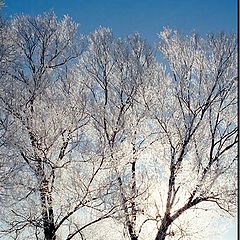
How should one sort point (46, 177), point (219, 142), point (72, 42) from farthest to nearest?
point (72, 42)
point (219, 142)
point (46, 177)

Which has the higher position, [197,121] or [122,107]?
[122,107]

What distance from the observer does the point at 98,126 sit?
4.32 meters

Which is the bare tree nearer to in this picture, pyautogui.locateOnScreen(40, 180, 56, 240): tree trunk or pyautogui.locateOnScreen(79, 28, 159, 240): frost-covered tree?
pyautogui.locateOnScreen(79, 28, 159, 240): frost-covered tree

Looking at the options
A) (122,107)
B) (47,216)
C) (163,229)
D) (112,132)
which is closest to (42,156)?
(47,216)

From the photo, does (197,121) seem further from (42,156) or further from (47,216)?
(47,216)

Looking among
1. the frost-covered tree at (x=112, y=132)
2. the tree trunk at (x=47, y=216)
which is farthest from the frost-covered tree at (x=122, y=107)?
the tree trunk at (x=47, y=216)

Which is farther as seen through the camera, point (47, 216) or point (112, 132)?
point (112, 132)

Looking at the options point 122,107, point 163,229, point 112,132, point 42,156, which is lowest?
point 163,229

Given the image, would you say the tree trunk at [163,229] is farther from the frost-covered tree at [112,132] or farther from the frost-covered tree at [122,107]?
the frost-covered tree at [122,107]

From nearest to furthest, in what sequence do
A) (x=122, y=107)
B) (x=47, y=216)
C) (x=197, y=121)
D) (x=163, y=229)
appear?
(x=47, y=216) → (x=163, y=229) → (x=197, y=121) → (x=122, y=107)

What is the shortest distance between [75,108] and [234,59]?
1.31m

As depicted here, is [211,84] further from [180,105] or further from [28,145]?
[28,145]

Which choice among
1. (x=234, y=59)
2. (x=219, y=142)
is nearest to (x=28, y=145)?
(x=219, y=142)

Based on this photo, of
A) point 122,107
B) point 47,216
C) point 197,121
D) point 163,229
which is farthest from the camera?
point 122,107
